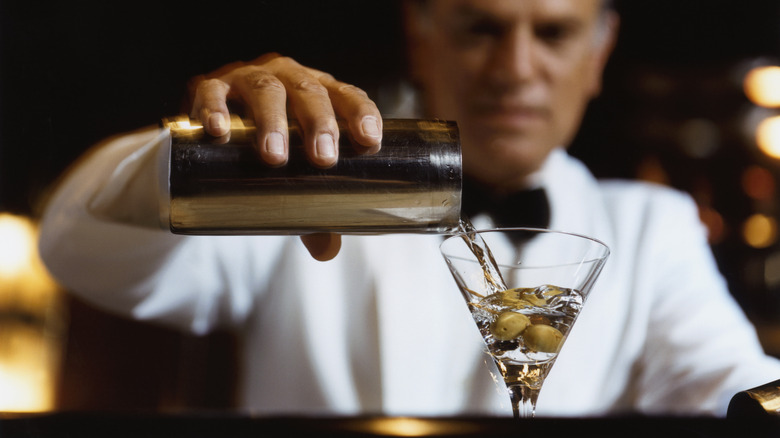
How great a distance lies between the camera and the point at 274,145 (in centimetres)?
57

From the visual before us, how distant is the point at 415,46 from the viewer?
5.24 feet

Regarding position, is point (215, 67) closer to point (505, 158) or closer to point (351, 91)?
point (351, 91)

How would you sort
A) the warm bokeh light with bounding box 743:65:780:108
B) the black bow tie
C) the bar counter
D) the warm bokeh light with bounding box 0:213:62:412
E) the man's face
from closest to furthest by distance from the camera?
the bar counter < the man's face < the black bow tie < the warm bokeh light with bounding box 0:213:62:412 < the warm bokeh light with bounding box 743:65:780:108

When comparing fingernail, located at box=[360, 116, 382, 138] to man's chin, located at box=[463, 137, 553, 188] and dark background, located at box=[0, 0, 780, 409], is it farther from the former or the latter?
man's chin, located at box=[463, 137, 553, 188]

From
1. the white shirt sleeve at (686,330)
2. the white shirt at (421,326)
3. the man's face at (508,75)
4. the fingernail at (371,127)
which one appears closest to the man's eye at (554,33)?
the man's face at (508,75)

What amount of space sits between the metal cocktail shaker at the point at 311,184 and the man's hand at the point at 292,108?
1cm

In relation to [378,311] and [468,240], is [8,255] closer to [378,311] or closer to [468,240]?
[378,311]

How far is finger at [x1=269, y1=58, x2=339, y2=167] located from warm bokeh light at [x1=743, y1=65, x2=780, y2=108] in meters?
2.55

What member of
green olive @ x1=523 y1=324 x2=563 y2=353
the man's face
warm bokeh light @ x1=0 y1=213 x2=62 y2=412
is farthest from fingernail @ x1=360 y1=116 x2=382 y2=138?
warm bokeh light @ x1=0 y1=213 x2=62 y2=412

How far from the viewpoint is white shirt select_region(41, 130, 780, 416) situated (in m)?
1.40

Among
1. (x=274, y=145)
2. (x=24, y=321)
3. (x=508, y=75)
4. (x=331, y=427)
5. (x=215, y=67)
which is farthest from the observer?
(x=24, y=321)

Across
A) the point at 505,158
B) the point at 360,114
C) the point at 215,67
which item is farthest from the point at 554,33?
the point at 360,114

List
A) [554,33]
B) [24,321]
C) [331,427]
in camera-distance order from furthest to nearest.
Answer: [24,321]
[554,33]
[331,427]

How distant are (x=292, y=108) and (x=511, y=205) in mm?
831
